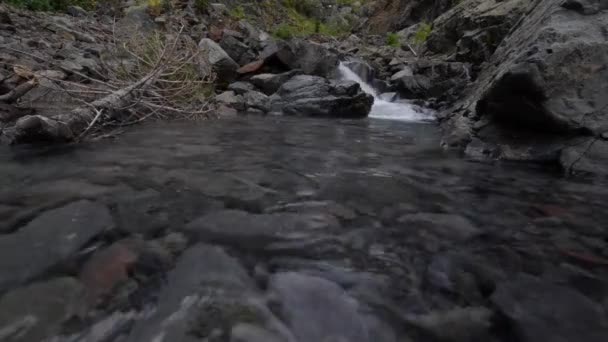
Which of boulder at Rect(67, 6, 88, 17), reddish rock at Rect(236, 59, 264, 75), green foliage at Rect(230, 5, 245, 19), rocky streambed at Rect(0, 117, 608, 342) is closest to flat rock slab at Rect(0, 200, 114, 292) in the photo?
rocky streambed at Rect(0, 117, 608, 342)

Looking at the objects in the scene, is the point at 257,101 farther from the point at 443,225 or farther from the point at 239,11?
the point at 239,11

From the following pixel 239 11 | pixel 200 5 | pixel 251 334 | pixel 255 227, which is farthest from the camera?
pixel 239 11

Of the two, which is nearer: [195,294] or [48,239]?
[195,294]

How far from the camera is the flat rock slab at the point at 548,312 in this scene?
1205mm

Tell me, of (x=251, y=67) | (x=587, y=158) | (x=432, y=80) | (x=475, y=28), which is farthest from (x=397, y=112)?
(x=587, y=158)

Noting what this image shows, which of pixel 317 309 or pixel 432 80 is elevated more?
pixel 432 80

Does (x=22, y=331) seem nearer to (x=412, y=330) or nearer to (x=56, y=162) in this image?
(x=412, y=330)

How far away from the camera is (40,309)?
1183mm

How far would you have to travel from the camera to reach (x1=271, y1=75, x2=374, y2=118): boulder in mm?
8438

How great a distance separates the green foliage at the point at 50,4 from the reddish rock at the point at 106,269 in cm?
1148

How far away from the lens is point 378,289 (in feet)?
4.67

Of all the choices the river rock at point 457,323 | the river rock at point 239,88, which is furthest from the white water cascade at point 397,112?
the river rock at point 457,323

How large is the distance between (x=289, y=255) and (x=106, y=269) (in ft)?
2.42

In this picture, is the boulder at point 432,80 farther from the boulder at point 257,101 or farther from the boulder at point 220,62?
the boulder at point 220,62
